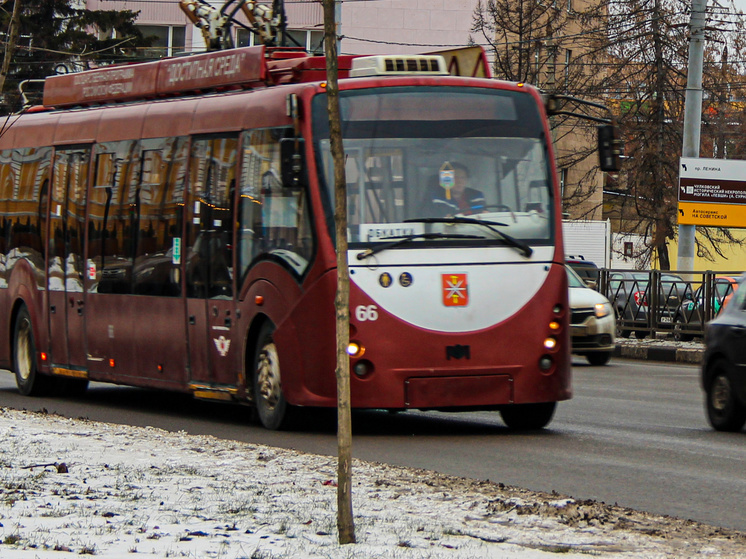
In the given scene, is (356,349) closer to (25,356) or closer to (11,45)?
(11,45)

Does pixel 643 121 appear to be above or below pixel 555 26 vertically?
below

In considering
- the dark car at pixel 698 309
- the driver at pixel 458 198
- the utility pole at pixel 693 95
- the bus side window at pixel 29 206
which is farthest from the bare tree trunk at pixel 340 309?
the utility pole at pixel 693 95

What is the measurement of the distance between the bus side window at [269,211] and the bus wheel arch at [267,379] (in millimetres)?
585

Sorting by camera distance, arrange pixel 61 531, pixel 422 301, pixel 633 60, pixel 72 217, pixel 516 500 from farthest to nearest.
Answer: pixel 633 60 → pixel 72 217 → pixel 422 301 → pixel 516 500 → pixel 61 531

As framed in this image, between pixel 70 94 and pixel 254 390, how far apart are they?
5469 mm

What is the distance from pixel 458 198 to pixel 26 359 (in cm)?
712

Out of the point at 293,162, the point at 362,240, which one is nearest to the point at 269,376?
the point at 362,240

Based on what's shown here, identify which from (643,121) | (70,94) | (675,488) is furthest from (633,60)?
(675,488)

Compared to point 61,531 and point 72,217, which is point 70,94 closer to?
point 72,217

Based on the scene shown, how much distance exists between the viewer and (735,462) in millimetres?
10953

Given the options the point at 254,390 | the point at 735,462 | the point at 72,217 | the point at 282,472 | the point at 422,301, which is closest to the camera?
the point at 282,472

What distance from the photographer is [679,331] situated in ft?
92.0

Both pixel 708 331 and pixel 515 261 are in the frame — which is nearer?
pixel 515 261

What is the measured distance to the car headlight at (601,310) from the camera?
23812mm
